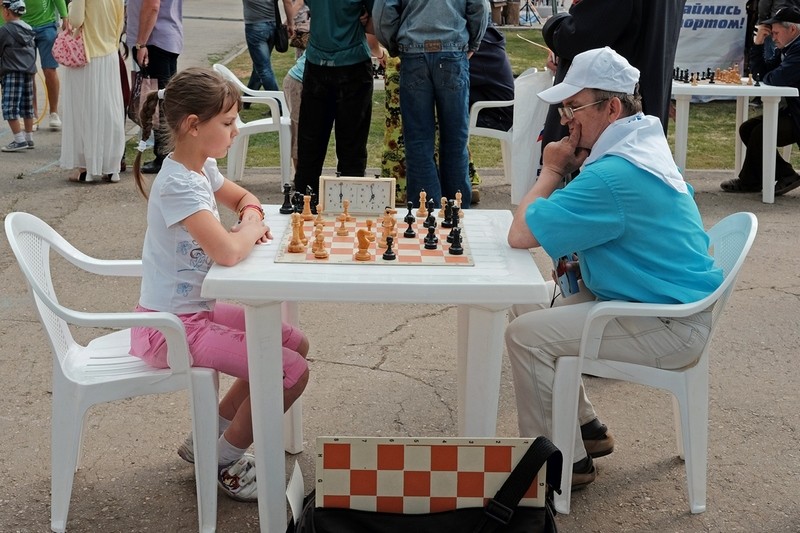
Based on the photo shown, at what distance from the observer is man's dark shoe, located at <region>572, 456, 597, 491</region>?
332 cm

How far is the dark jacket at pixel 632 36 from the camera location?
4.39m

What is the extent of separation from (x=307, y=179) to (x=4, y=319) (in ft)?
7.19

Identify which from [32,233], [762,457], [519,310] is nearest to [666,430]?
[762,457]

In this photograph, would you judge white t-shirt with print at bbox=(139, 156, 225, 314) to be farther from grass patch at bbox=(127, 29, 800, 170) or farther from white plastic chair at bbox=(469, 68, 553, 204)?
grass patch at bbox=(127, 29, 800, 170)

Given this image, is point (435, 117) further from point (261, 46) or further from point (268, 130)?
point (261, 46)

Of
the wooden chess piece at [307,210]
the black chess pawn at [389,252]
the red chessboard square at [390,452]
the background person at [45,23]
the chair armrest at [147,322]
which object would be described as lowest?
the red chessboard square at [390,452]

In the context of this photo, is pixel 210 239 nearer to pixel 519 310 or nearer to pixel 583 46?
pixel 519 310

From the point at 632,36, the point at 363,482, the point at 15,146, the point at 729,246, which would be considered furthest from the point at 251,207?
the point at 15,146

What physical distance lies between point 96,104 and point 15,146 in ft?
5.87

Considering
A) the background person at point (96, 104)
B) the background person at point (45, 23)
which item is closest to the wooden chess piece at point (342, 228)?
the background person at point (96, 104)

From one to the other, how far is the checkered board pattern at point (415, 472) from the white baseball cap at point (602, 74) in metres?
1.25

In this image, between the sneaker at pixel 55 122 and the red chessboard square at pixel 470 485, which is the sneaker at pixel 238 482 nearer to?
the red chessboard square at pixel 470 485

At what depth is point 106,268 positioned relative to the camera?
339 cm

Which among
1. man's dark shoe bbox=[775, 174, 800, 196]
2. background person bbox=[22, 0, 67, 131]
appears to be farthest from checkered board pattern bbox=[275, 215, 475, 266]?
background person bbox=[22, 0, 67, 131]
